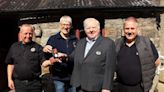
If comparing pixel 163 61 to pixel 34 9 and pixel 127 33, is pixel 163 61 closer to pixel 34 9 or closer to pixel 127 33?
pixel 34 9

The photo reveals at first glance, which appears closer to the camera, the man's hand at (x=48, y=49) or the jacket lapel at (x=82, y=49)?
the jacket lapel at (x=82, y=49)

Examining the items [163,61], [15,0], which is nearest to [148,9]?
[163,61]

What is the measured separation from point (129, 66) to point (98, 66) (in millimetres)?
552

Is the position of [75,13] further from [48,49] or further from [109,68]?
[109,68]

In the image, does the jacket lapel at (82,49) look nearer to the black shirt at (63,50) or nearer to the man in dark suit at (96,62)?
the man in dark suit at (96,62)

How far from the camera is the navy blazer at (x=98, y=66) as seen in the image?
4.56 metres

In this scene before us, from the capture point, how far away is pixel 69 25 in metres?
5.13

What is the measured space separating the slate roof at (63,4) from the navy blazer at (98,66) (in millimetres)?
4876

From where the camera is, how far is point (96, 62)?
4.55m

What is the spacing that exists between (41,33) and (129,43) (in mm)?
5345

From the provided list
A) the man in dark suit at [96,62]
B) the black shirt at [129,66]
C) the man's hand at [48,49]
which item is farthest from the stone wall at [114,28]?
the man in dark suit at [96,62]

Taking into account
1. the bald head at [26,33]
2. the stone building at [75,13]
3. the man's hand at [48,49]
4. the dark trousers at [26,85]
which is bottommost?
the dark trousers at [26,85]

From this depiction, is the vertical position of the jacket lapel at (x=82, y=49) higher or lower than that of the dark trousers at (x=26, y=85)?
higher

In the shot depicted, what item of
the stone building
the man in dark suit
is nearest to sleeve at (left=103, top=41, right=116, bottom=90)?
the man in dark suit
